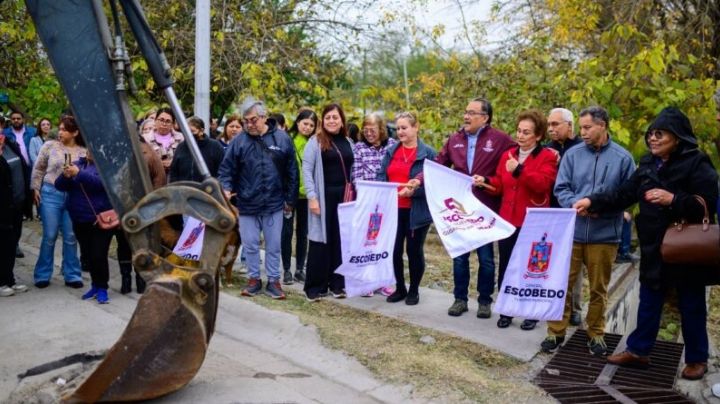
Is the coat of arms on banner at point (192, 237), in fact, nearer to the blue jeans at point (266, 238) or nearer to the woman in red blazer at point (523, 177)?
the blue jeans at point (266, 238)

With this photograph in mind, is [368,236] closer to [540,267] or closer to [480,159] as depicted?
[480,159]

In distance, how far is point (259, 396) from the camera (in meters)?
4.49

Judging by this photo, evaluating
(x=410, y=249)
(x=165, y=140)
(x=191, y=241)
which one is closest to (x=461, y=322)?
(x=410, y=249)

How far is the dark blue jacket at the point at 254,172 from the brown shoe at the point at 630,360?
3464 millimetres

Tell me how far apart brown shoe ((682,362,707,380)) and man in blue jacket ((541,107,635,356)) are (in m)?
0.66

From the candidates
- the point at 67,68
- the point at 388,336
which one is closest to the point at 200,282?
the point at 67,68

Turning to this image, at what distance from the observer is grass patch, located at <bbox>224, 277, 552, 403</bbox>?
4879 millimetres

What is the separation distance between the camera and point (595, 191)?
5.68 meters

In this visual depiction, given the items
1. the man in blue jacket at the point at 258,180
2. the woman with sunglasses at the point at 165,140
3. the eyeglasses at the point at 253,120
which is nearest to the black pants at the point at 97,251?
the man in blue jacket at the point at 258,180

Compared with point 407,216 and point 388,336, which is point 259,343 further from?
point 407,216

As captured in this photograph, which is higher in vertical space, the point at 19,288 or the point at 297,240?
the point at 297,240

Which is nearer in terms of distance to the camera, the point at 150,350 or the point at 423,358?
the point at 150,350

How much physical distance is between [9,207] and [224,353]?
10.6 feet

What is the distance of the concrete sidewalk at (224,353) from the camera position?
15.0 ft
